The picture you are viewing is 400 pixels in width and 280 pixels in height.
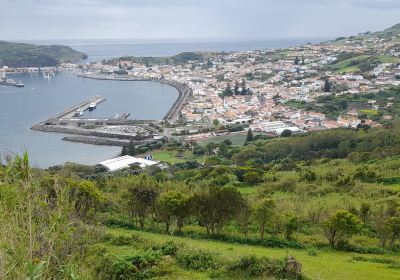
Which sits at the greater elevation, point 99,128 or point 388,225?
point 388,225

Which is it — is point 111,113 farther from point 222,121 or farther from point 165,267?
point 165,267

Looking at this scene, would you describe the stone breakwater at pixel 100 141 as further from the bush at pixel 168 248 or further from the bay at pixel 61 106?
the bush at pixel 168 248

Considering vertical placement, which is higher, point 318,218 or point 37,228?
point 37,228

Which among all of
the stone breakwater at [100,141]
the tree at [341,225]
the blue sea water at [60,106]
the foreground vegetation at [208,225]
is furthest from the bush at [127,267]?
the stone breakwater at [100,141]

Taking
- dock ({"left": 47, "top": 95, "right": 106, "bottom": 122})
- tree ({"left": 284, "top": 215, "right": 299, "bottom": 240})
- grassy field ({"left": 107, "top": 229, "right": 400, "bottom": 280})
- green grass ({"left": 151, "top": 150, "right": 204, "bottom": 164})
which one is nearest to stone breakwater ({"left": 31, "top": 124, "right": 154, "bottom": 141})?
dock ({"left": 47, "top": 95, "right": 106, "bottom": 122})

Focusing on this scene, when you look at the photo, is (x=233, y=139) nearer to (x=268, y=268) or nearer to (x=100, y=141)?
(x=100, y=141)

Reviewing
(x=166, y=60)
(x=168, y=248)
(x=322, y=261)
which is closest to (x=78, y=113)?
(x=168, y=248)

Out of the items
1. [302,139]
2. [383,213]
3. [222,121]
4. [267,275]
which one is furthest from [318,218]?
[222,121]
